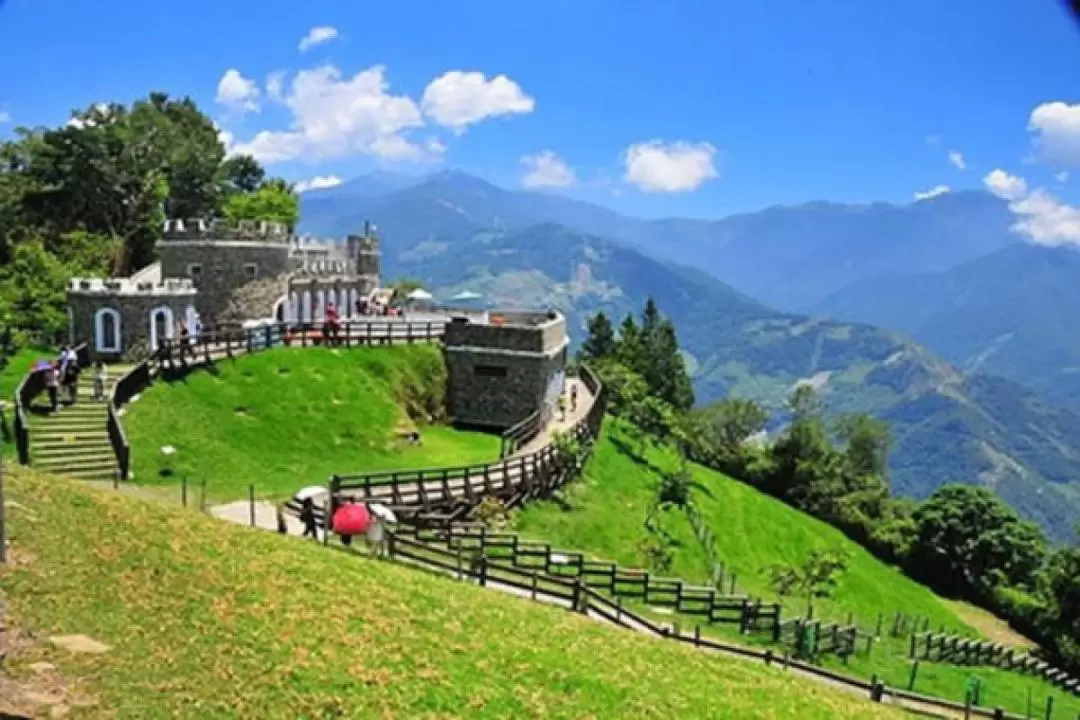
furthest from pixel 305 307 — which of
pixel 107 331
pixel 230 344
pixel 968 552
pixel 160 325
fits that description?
pixel 968 552

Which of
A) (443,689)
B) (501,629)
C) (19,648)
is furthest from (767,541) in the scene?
(19,648)

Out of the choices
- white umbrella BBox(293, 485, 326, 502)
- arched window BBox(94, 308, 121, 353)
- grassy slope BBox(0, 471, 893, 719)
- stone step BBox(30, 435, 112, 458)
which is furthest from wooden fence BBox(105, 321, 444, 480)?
grassy slope BBox(0, 471, 893, 719)

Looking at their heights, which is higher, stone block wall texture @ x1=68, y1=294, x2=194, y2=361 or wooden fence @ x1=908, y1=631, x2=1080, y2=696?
stone block wall texture @ x1=68, y1=294, x2=194, y2=361

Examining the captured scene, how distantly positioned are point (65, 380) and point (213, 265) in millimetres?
15561

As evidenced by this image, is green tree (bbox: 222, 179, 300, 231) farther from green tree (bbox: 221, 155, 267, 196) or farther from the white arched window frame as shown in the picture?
the white arched window frame

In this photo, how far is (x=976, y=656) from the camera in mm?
42500

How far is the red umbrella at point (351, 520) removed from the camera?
25750mm

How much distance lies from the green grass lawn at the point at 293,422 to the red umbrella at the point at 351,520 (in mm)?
6297

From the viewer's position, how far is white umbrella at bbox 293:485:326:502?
28.5 meters

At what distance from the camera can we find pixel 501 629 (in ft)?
64.5

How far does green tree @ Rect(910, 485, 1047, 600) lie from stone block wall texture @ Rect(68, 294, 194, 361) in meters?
52.9

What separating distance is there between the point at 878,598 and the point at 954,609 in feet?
48.2

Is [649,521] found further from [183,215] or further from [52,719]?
[183,215]

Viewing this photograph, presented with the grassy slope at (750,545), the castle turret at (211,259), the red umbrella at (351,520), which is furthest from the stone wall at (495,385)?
the red umbrella at (351,520)
